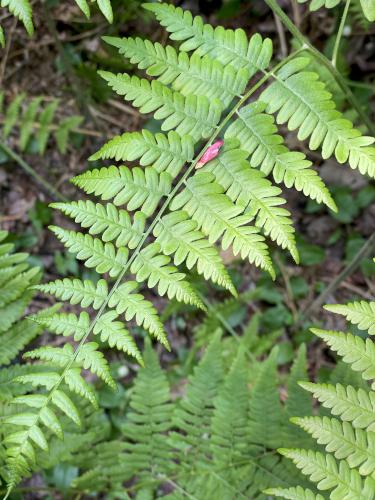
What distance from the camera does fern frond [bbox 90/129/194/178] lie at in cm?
174

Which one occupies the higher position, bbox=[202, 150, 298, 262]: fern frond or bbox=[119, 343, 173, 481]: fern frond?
bbox=[202, 150, 298, 262]: fern frond

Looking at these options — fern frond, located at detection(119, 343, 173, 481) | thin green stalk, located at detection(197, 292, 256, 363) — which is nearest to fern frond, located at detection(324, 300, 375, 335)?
fern frond, located at detection(119, 343, 173, 481)

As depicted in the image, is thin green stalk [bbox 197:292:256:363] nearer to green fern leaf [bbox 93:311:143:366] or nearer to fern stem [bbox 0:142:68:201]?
fern stem [bbox 0:142:68:201]

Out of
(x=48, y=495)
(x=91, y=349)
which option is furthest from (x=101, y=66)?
(x=48, y=495)

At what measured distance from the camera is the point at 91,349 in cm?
165

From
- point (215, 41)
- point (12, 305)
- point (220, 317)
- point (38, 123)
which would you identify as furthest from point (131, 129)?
point (215, 41)

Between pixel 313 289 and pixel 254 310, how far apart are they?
39cm

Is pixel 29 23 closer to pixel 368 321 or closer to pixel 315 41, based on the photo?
pixel 368 321

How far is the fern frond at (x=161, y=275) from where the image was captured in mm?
1622

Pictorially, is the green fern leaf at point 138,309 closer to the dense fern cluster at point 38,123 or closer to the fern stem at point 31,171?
the fern stem at point 31,171

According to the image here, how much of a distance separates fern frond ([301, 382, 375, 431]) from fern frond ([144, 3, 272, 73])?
1.05 m

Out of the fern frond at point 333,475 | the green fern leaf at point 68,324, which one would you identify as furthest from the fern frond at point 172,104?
the fern frond at point 333,475

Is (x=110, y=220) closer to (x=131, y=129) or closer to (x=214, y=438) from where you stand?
(x=214, y=438)

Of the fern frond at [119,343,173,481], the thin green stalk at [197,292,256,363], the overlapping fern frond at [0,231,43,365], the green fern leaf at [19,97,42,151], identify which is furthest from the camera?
the green fern leaf at [19,97,42,151]
